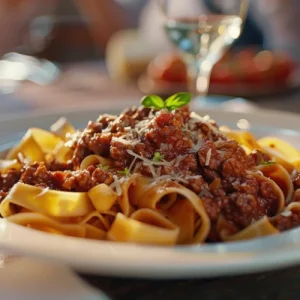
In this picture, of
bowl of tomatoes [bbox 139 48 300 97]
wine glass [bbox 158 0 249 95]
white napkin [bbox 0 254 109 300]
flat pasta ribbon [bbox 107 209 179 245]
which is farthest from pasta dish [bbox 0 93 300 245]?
bowl of tomatoes [bbox 139 48 300 97]

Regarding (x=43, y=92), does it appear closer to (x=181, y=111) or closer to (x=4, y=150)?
(x=4, y=150)

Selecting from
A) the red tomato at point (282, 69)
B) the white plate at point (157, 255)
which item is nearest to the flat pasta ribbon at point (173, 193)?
the white plate at point (157, 255)

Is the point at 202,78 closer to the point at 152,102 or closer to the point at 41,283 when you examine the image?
the point at 152,102

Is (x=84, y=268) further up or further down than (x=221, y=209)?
further up

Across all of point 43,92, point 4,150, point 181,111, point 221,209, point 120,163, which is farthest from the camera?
point 43,92

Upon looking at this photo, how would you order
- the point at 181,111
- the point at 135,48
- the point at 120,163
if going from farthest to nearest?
1. the point at 135,48
2. the point at 181,111
3. the point at 120,163

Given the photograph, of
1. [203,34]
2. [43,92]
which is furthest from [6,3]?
[203,34]

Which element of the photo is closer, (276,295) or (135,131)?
(276,295)

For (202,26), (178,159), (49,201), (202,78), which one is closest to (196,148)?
(178,159)

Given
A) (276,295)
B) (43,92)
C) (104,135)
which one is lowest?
(43,92)
